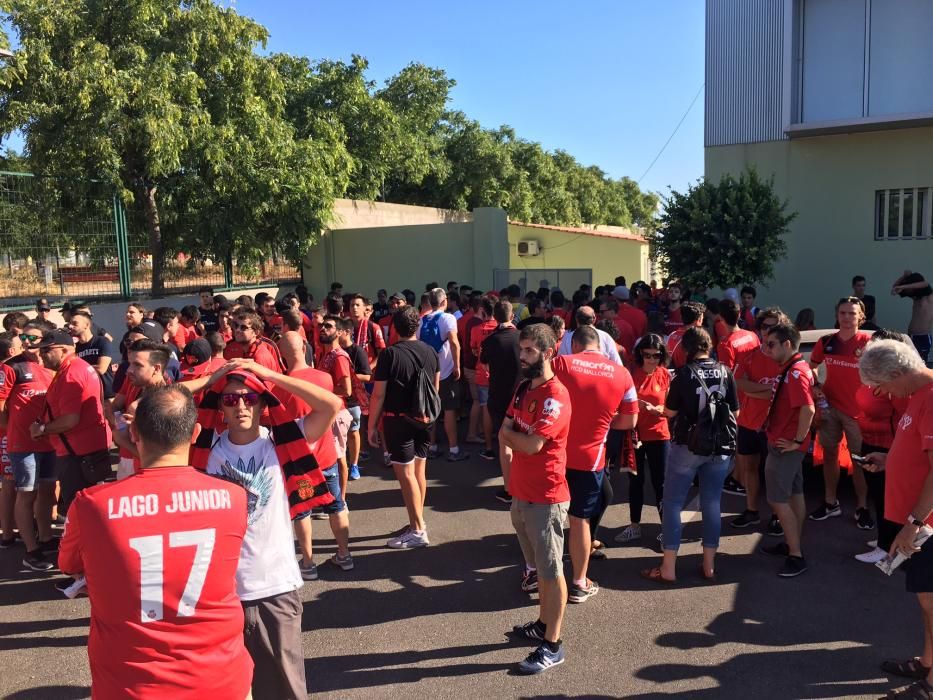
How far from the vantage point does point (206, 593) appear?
2.40m

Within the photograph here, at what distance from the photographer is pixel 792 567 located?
5156 millimetres

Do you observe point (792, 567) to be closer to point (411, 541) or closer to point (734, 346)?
point (734, 346)

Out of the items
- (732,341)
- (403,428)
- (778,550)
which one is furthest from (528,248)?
(778,550)

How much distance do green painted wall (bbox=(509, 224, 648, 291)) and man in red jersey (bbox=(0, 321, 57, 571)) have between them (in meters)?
25.3

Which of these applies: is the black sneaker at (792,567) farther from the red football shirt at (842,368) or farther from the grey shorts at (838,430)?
the red football shirt at (842,368)

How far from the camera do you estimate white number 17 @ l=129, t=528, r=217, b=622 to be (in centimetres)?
229

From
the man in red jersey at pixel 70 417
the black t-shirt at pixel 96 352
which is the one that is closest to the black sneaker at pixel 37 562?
the man in red jersey at pixel 70 417

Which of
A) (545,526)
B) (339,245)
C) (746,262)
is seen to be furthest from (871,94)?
(545,526)

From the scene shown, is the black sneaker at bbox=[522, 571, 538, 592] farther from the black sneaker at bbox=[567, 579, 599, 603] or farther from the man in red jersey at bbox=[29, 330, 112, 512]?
the man in red jersey at bbox=[29, 330, 112, 512]

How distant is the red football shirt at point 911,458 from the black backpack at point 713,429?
1111mm

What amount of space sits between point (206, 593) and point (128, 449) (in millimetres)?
2290

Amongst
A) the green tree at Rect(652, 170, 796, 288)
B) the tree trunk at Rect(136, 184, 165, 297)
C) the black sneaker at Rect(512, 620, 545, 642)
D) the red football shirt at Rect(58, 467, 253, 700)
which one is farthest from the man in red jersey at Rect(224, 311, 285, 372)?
the green tree at Rect(652, 170, 796, 288)

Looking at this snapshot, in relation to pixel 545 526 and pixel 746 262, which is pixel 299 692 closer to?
pixel 545 526

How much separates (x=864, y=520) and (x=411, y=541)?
12.3 feet
